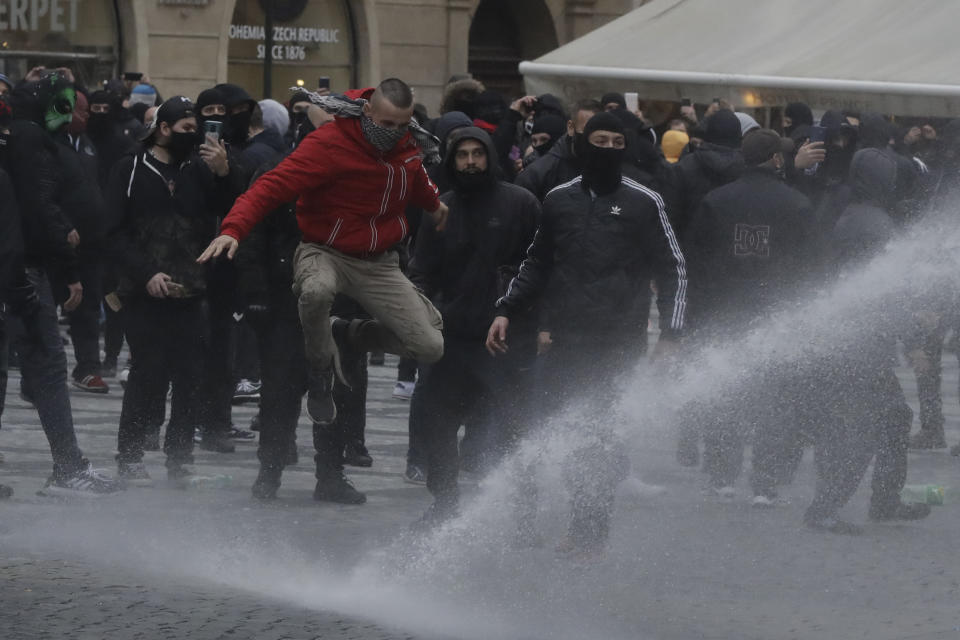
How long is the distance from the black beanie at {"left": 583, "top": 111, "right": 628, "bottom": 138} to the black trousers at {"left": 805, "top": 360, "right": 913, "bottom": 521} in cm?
187

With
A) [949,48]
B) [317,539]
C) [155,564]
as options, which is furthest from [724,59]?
[155,564]

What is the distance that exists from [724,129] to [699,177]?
1.20 ft

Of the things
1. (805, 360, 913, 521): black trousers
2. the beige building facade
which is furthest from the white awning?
the beige building facade

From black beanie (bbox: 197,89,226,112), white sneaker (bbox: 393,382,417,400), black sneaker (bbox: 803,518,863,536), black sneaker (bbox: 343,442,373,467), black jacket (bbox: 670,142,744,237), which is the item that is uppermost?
black beanie (bbox: 197,89,226,112)

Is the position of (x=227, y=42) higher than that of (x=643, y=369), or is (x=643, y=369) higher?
(x=227, y=42)

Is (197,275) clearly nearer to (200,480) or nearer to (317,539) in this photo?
(200,480)

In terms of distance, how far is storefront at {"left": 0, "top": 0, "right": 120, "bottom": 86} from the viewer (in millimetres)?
22625

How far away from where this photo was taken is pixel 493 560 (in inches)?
290

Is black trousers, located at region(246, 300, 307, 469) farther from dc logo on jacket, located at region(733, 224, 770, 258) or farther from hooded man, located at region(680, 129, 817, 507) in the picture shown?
dc logo on jacket, located at region(733, 224, 770, 258)

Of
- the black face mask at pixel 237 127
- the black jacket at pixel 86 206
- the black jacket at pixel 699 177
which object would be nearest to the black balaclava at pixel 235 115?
the black face mask at pixel 237 127

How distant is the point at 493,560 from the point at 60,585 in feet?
5.56

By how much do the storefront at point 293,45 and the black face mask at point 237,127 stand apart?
15.2 meters

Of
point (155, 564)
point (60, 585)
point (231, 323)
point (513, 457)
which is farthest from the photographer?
point (231, 323)

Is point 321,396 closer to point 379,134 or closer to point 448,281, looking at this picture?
point 448,281
